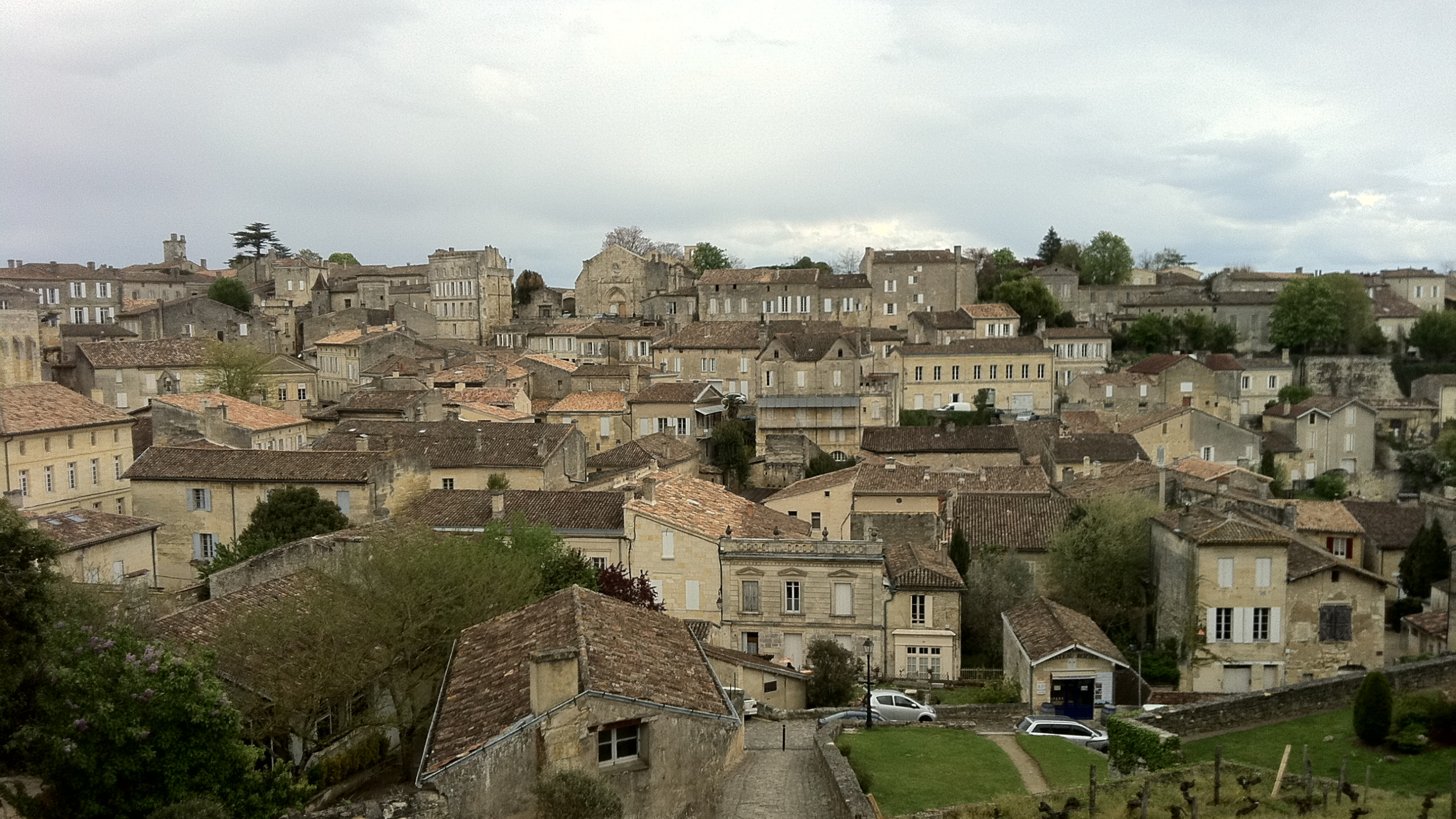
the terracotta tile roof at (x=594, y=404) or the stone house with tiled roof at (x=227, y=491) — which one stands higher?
the terracotta tile roof at (x=594, y=404)

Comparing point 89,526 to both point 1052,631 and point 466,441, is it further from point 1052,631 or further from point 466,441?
point 1052,631

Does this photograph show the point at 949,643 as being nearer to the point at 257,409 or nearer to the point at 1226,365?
the point at 257,409

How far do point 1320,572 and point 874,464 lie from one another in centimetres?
2185

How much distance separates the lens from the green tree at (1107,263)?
101 meters

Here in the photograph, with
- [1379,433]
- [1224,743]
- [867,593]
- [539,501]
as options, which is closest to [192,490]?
[539,501]

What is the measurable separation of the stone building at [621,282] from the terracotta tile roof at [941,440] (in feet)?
133

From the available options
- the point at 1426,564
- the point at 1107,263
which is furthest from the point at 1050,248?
the point at 1426,564

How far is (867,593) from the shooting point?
32.5 meters

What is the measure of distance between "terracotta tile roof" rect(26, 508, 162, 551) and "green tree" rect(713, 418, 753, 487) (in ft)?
91.6

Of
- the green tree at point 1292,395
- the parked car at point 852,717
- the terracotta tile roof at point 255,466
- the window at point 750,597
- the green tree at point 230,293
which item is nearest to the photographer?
the parked car at point 852,717

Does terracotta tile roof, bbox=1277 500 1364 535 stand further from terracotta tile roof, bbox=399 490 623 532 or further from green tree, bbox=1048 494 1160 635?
terracotta tile roof, bbox=399 490 623 532

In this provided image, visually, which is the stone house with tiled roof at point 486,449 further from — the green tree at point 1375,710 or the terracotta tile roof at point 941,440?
the green tree at point 1375,710

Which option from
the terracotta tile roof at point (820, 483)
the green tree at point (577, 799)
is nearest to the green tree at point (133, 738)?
the green tree at point (577, 799)

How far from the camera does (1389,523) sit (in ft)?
151
